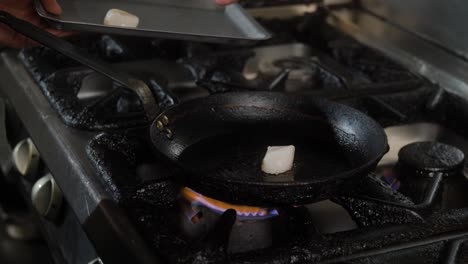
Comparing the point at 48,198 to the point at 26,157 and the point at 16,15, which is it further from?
the point at 16,15

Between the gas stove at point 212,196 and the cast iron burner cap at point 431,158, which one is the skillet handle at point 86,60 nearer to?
the gas stove at point 212,196

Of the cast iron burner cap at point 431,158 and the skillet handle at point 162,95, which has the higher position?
the cast iron burner cap at point 431,158

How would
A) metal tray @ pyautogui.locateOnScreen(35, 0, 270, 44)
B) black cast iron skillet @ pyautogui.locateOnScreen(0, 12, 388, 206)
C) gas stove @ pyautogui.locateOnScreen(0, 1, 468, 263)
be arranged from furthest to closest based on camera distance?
metal tray @ pyautogui.locateOnScreen(35, 0, 270, 44) < black cast iron skillet @ pyautogui.locateOnScreen(0, 12, 388, 206) < gas stove @ pyautogui.locateOnScreen(0, 1, 468, 263)

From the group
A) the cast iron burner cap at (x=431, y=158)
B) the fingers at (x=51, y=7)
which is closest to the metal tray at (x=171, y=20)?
the fingers at (x=51, y=7)

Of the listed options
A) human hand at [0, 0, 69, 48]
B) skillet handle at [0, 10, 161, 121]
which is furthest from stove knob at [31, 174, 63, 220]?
human hand at [0, 0, 69, 48]

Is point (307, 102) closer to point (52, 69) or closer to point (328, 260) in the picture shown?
point (328, 260)

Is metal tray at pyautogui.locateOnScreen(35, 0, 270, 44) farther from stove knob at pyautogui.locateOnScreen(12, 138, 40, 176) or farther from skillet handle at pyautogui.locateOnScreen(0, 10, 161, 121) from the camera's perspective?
stove knob at pyautogui.locateOnScreen(12, 138, 40, 176)

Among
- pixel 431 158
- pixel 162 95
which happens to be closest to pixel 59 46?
pixel 162 95

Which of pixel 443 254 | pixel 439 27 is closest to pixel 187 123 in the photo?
pixel 443 254
